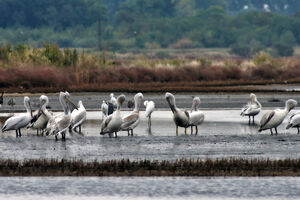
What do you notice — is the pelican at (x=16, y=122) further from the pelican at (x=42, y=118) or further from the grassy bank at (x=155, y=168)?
the grassy bank at (x=155, y=168)

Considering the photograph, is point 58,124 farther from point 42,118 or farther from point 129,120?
point 129,120

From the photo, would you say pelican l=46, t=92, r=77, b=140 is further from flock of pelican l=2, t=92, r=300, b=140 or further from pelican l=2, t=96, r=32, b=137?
pelican l=2, t=96, r=32, b=137

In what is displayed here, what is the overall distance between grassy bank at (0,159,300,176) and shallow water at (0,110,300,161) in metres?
1.13

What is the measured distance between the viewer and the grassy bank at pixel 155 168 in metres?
14.5

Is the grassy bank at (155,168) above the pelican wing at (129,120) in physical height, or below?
below

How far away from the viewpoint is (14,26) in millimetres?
130875

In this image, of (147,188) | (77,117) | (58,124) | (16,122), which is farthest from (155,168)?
(77,117)

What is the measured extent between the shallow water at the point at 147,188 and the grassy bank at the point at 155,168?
0.49 feet

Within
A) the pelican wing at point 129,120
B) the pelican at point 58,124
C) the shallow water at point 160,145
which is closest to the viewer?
the shallow water at point 160,145

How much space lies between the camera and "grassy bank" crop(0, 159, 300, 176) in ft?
47.6

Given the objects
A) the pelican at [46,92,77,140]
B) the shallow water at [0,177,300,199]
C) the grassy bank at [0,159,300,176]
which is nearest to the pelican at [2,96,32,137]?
the pelican at [46,92,77,140]

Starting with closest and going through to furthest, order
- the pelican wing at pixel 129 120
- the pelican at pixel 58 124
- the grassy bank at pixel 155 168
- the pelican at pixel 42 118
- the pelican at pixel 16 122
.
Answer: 1. the grassy bank at pixel 155 168
2. the pelican at pixel 58 124
3. the pelican at pixel 16 122
4. the pelican wing at pixel 129 120
5. the pelican at pixel 42 118

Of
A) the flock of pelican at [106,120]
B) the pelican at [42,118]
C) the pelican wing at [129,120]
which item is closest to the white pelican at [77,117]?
the flock of pelican at [106,120]

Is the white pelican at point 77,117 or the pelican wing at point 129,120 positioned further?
the white pelican at point 77,117
